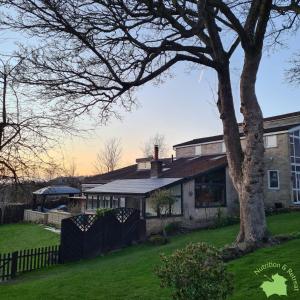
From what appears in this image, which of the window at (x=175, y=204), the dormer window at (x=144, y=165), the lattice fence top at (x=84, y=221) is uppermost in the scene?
the dormer window at (x=144, y=165)

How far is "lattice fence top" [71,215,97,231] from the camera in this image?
1850 cm

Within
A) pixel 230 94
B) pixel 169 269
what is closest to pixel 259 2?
pixel 230 94

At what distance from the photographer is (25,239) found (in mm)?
25312

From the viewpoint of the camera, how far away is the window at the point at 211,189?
1032 inches

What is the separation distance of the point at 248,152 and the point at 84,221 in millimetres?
9862

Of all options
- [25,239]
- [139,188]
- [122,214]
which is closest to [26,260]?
[122,214]

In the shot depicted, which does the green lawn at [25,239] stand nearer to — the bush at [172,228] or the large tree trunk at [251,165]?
the bush at [172,228]

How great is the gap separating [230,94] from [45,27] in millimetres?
6277

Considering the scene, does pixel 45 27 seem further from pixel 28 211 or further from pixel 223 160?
pixel 28 211

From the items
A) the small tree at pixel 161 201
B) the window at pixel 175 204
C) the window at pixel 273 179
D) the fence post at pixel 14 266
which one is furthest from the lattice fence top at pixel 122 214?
the window at pixel 273 179

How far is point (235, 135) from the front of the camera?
42.1 ft

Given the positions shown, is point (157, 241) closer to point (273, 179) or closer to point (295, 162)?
point (273, 179)

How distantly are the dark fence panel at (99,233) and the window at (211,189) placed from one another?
575 centimetres

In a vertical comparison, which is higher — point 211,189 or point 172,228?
point 211,189
